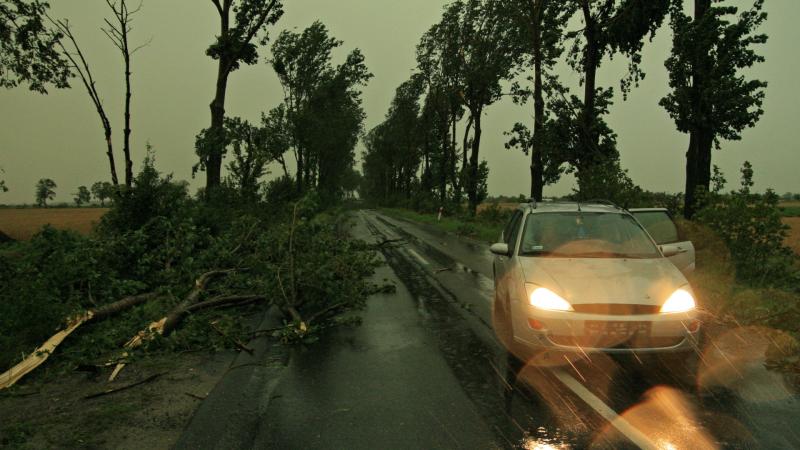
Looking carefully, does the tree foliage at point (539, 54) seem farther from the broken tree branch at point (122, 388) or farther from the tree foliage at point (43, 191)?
the tree foliage at point (43, 191)

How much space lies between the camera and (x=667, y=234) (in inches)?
Result: 369

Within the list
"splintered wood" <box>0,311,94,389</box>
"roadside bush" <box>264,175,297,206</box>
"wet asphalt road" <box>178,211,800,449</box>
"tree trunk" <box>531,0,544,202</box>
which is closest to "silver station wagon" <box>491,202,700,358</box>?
"wet asphalt road" <box>178,211,800,449</box>

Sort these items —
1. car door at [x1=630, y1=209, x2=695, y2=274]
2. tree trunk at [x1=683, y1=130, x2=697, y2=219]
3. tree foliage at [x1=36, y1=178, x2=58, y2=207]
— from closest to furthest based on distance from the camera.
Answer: car door at [x1=630, y1=209, x2=695, y2=274]
tree trunk at [x1=683, y1=130, x2=697, y2=219]
tree foliage at [x1=36, y1=178, x2=58, y2=207]

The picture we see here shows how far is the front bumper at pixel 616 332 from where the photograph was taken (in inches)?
197

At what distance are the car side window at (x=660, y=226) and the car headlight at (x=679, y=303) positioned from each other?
13.7 ft

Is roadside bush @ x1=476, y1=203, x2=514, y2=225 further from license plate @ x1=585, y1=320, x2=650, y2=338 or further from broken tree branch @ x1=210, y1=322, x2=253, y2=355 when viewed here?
license plate @ x1=585, y1=320, x2=650, y2=338

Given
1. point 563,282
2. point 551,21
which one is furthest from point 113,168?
point 563,282

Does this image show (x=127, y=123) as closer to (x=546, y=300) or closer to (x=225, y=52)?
(x=225, y=52)

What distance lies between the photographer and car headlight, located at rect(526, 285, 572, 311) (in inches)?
205

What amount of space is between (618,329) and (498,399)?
51.3 inches

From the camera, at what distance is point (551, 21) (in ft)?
81.4

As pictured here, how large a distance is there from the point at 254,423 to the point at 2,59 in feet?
74.9

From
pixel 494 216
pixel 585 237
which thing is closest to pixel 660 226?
pixel 585 237

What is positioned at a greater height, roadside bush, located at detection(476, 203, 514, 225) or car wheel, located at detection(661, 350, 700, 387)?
roadside bush, located at detection(476, 203, 514, 225)
